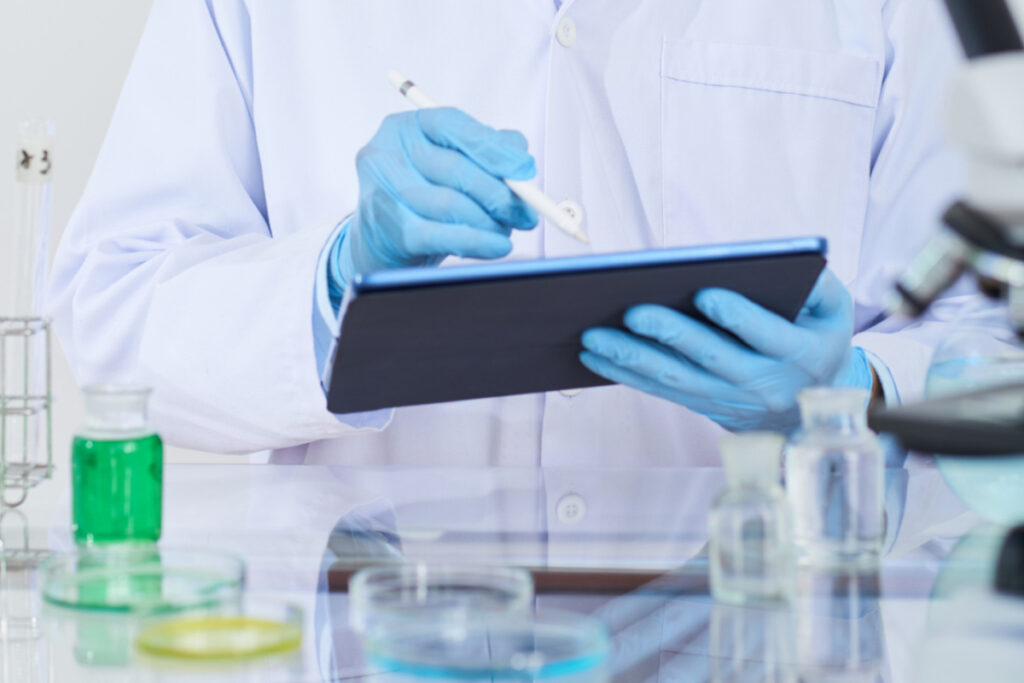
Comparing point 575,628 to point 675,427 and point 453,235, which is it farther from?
point 675,427

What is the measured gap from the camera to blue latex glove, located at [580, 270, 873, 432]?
0.92 m

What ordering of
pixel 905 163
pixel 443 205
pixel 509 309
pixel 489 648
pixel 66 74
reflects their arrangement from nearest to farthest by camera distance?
pixel 489 648, pixel 509 309, pixel 443 205, pixel 905 163, pixel 66 74

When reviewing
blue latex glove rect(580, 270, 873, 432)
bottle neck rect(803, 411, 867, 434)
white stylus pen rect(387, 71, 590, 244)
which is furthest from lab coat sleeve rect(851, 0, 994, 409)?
bottle neck rect(803, 411, 867, 434)

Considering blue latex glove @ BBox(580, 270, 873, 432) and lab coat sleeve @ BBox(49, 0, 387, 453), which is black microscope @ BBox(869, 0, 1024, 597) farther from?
lab coat sleeve @ BBox(49, 0, 387, 453)

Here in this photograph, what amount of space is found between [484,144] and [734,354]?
0.30 m

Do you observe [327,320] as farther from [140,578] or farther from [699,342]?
[140,578]

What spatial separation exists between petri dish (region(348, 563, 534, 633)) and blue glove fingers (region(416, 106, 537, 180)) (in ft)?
1.76

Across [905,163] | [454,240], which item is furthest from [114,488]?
[905,163]

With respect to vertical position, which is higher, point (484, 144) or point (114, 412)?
point (484, 144)

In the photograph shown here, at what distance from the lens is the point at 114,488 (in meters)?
0.67

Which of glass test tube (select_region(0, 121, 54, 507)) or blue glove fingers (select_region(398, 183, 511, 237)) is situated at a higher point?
blue glove fingers (select_region(398, 183, 511, 237))

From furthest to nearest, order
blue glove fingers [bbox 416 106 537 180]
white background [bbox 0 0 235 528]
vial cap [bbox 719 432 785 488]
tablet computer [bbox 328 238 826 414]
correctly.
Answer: white background [bbox 0 0 235 528] < blue glove fingers [bbox 416 106 537 180] < tablet computer [bbox 328 238 826 414] < vial cap [bbox 719 432 785 488]

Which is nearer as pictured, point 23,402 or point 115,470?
point 115,470

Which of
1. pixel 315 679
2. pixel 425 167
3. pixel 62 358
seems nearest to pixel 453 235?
pixel 425 167
